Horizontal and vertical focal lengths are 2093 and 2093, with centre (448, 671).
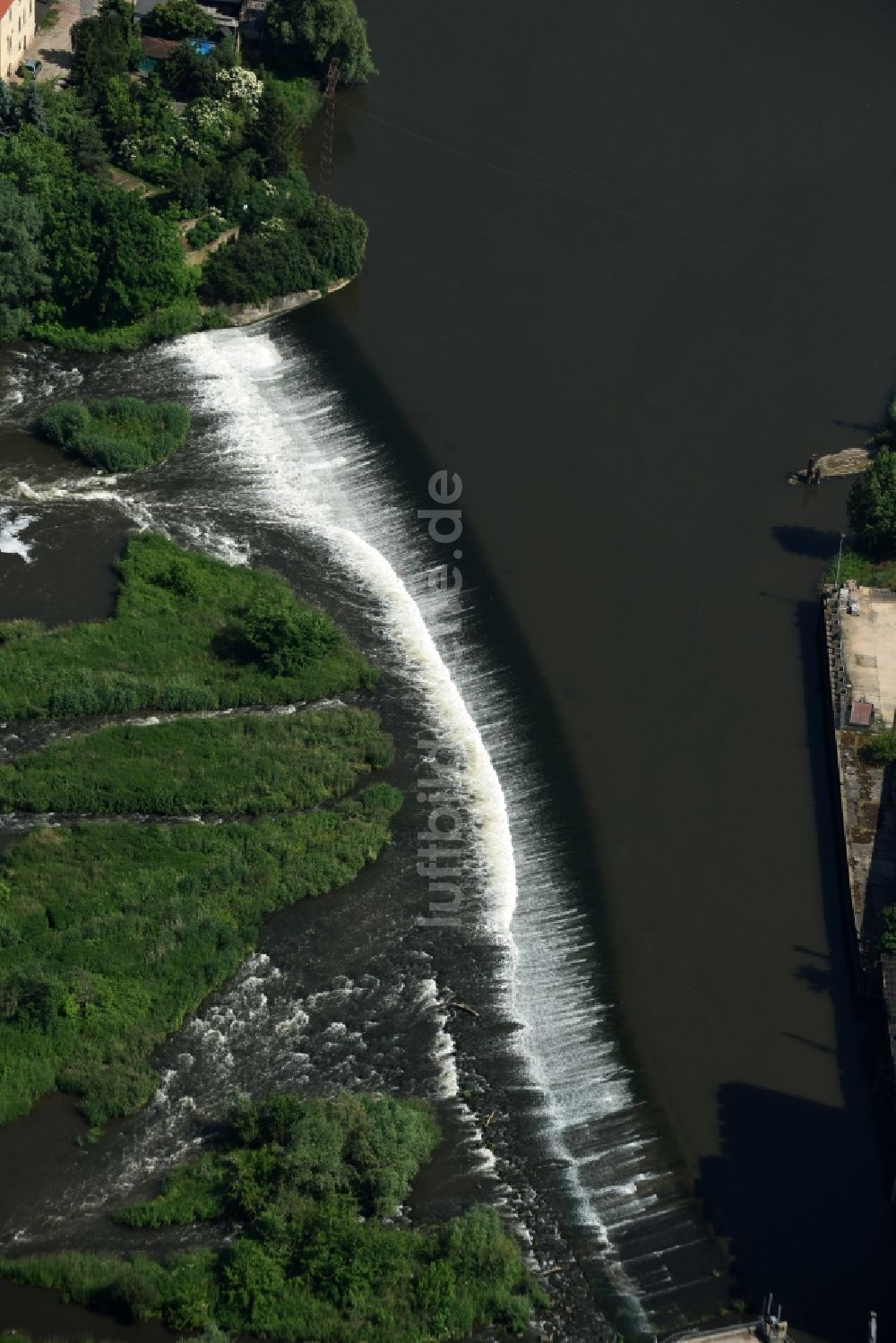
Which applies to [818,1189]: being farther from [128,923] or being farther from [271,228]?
[271,228]

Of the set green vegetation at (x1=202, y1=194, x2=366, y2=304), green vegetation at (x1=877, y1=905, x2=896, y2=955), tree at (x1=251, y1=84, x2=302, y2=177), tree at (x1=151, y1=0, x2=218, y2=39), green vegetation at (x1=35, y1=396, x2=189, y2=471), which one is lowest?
green vegetation at (x1=877, y1=905, x2=896, y2=955)

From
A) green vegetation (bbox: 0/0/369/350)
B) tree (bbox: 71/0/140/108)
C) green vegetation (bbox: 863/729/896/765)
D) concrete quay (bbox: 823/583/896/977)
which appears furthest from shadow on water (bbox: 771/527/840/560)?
tree (bbox: 71/0/140/108)

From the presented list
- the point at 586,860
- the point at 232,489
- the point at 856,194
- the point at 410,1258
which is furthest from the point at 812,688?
the point at 856,194

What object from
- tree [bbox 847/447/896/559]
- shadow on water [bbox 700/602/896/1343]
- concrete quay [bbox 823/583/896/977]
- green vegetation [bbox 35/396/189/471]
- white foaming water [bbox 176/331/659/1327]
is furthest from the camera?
green vegetation [bbox 35/396/189/471]

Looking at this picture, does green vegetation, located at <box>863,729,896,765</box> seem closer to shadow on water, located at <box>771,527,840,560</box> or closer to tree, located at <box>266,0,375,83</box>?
shadow on water, located at <box>771,527,840,560</box>

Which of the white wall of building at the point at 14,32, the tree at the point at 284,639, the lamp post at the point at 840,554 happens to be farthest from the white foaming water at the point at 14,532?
the white wall of building at the point at 14,32
